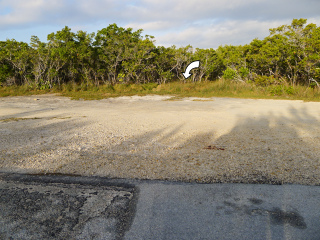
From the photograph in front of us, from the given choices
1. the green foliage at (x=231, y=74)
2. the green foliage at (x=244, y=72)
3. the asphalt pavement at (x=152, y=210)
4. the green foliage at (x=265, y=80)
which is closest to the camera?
the asphalt pavement at (x=152, y=210)

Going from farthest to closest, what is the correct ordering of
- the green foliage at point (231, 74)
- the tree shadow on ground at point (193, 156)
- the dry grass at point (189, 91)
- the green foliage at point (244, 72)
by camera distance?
the green foliage at point (231, 74) → the green foliage at point (244, 72) → the dry grass at point (189, 91) → the tree shadow on ground at point (193, 156)

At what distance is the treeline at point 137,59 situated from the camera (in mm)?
12969

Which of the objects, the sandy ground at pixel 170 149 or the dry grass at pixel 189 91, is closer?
the sandy ground at pixel 170 149

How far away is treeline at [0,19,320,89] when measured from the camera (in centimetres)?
1297

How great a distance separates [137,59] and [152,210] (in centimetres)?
1482

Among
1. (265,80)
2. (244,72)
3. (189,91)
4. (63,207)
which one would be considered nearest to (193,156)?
(63,207)

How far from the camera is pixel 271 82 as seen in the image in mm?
13703

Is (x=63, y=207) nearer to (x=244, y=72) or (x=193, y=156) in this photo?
(x=193, y=156)

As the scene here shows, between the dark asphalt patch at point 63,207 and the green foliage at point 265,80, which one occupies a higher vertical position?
the green foliage at point 265,80

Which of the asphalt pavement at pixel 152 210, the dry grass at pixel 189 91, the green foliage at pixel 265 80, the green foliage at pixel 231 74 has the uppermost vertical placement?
the green foliage at pixel 231 74

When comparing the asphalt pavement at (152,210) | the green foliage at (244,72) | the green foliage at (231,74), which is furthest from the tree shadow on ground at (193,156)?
the green foliage at (231,74)

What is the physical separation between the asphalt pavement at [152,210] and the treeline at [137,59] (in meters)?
11.7

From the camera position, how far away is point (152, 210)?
7.37 feet

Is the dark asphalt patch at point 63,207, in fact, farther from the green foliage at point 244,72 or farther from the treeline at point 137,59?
the green foliage at point 244,72
